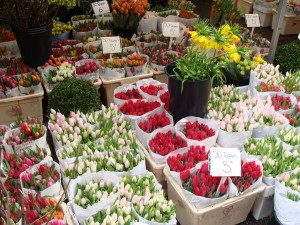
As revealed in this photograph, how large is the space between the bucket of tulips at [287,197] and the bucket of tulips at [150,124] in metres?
0.80

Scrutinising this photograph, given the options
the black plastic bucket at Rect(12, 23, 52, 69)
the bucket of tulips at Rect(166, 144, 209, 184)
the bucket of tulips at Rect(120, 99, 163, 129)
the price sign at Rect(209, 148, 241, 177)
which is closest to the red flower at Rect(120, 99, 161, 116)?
the bucket of tulips at Rect(120, 99, 163, 129)

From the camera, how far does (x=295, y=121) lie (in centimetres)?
239

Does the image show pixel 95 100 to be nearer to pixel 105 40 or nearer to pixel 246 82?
pixel 105 40

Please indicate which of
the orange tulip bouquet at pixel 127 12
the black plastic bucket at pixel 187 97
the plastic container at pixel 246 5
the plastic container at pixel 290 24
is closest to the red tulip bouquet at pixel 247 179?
the black plastic bucket at pixel 187 97

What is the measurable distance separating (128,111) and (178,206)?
0.83 meters

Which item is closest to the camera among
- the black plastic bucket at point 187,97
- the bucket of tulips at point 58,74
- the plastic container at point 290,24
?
the black plastic bucket at point 187,97

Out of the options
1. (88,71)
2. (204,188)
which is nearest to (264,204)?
(204,188)

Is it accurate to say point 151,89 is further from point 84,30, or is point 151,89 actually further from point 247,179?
point 84,30

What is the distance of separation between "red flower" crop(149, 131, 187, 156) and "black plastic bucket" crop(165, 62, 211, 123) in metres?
0.22

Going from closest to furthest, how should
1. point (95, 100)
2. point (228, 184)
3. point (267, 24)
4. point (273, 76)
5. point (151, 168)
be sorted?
point (228, 184) < point (151, 168) < point (95, 100) < point (273, 76) < point (267, 24)

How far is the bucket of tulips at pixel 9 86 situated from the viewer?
2727 millimetres

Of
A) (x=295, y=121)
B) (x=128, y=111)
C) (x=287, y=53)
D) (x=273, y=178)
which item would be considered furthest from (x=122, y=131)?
(x=287, y=53)

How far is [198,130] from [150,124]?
34 cm

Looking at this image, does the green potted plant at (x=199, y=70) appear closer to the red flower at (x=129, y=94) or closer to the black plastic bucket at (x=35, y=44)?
the red flower at (x=129, y=94)
